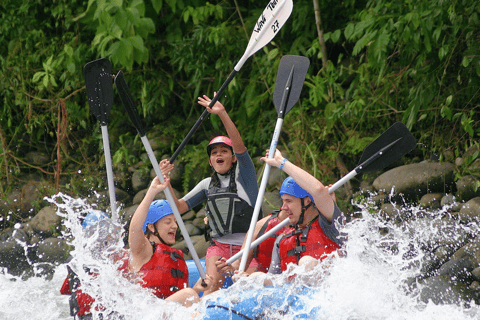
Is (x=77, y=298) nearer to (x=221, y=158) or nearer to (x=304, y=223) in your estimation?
(x=221, y=158)

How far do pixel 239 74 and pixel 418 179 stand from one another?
2.28 metres

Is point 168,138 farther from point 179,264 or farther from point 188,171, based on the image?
point 179,264

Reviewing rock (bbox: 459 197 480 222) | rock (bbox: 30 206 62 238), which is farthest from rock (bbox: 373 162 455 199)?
rock (bbox: 30 206 62 238)

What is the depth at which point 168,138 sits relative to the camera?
249 inches

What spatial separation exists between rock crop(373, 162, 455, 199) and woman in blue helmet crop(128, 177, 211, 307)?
2.38 m

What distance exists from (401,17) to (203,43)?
2.36 metres

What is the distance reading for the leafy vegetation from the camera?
4234mm

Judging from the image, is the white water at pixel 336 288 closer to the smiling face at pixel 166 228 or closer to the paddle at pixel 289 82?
the smiling face at pixel 166 228

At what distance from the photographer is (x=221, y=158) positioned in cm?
321

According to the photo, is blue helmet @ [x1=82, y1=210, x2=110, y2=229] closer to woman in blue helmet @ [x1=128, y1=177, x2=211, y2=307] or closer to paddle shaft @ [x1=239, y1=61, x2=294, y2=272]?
woman in blue helmet @ [x1=128, y1=177, x2=211, y2=307]

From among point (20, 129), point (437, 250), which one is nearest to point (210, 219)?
point (437, 250)

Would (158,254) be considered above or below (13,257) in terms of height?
below

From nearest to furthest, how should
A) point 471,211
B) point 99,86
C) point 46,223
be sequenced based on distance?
point 99,86 → point 471,211 → point 46,223

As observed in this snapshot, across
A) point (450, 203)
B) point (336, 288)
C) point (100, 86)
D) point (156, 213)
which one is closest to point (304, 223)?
point (336, 288)
